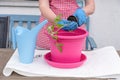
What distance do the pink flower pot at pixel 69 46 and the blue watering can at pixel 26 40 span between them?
0.08m

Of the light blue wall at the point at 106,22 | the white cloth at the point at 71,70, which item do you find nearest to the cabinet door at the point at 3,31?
the white cloth at the point at 71,70

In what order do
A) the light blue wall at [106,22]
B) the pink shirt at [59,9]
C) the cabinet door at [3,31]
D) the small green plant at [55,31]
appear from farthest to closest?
1. the light blue wall at [106,22]
2. the cabinet door at [3,31]
3. the pink shirt at [59,9]
4. the small green plant at [55,31]

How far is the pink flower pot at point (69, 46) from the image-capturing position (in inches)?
43.4

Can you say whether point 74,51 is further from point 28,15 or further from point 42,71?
point 28,15

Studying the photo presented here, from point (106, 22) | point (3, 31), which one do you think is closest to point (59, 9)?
point (3, 31)

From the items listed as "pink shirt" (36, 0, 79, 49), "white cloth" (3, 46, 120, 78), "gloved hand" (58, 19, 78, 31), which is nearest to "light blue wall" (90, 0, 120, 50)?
"pink shirt" (36, 0, 79, 49)

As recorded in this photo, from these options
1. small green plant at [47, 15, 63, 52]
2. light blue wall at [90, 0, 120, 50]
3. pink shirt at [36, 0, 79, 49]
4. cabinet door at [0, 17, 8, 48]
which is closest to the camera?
small green plant at [47, 15, 63, 52]

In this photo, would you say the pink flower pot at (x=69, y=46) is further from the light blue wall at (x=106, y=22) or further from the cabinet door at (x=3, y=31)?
the light blue wall at (x=106, y=22)

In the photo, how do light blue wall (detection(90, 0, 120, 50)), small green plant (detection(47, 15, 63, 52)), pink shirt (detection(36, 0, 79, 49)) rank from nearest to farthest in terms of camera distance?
small green plant (detection(47, 15, 63, 52)) < pink shirt (detection(36, 0, 79, 49)) < light blue wall (detection(90, 0, 120, 50))

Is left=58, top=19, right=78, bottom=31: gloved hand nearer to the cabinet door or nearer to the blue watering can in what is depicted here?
the blue watering can

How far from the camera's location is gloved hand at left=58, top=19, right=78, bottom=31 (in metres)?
1.13

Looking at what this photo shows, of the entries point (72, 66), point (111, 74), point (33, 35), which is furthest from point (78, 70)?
point (33, 35)

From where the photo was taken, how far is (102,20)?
7.97 ft

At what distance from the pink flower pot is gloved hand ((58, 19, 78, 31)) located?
0.10 feet
